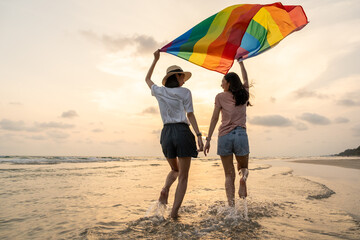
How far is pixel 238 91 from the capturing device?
4.07 m

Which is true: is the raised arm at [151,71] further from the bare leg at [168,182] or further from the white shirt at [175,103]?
the bare leg at [168,182]

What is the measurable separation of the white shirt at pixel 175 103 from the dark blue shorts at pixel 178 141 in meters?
0.10

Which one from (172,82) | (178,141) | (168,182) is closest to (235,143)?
(178,141)

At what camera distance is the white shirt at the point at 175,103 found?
3830mm

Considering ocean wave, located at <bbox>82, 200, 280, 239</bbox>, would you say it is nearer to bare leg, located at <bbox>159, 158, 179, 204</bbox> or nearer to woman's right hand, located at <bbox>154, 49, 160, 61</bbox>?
bare leg, located at <bbox>159, 158, 179, 204</bbox>

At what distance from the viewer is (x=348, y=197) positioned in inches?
212

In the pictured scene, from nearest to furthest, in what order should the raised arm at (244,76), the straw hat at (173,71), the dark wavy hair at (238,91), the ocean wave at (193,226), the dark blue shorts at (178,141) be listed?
the ocean wave at (193,226) → the dark blue shorts at (178,141) → the straw hat at (173,71) → the dark wavy hair at (238,91) → the raised arm at (244,76)

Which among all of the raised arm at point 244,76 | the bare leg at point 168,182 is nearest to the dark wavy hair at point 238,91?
the raised arm at point 244,76

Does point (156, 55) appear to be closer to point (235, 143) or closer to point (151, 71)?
point (151, 71)

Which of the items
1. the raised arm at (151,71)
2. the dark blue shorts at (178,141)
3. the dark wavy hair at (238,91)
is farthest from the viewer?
the raised arm at (151,71)

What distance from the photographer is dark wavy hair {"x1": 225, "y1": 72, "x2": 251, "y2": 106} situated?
4.06 meters

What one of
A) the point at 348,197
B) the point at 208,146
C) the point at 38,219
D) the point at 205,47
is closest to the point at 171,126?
the point at 208,146

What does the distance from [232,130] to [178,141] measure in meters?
0.90

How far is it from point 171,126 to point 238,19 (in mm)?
2676
